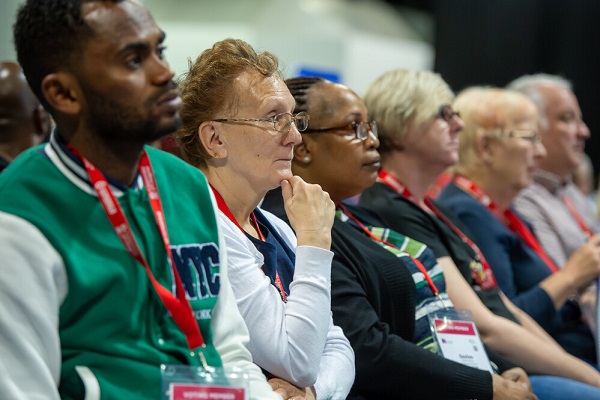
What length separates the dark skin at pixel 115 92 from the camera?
1.51 m

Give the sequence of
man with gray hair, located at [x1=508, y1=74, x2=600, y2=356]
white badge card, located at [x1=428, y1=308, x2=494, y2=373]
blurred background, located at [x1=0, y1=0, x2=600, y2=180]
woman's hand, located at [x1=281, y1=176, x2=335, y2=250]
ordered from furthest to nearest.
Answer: blurred background, located at [x1=0, y1=0, x2=600, y2=180] < man with gray hair, located at [x1=508, y1=74, x2=600, y2=356] < white badge card, located at [x1=428, y1=308, x2=494, y2=373] < woman's hand, located at [x1=281, y1=176, x2=335, y2=250]

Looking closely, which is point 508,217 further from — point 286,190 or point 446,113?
point 286,190

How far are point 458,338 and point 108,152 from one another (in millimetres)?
1487

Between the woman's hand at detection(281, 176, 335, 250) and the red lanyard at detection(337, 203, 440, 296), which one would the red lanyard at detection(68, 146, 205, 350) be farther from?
the red lanyard at detection(337, 203, 440, 296)

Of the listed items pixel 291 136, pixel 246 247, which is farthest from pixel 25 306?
pixel 291 136

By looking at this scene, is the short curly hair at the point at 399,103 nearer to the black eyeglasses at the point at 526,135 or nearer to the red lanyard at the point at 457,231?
the red lanyard at the point at 457,231

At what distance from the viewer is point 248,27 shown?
300 inches

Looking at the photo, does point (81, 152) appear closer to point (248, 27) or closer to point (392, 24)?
point (248, 27)

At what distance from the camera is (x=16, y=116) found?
3.07 meters

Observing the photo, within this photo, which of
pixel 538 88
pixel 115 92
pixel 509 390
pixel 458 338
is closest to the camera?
pixel 115 92

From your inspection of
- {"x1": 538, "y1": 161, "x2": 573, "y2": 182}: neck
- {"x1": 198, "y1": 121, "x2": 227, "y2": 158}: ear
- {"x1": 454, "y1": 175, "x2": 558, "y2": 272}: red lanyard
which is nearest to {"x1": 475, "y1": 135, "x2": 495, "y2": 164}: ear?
{"x1": 454, "y1": 175, "x2": 558, "y2": 272}: red lanyard

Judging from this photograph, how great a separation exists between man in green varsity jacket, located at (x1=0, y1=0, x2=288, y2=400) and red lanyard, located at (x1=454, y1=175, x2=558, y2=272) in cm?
254

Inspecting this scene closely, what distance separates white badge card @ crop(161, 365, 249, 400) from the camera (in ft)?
4.96

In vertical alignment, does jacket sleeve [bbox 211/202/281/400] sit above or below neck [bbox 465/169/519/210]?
above
